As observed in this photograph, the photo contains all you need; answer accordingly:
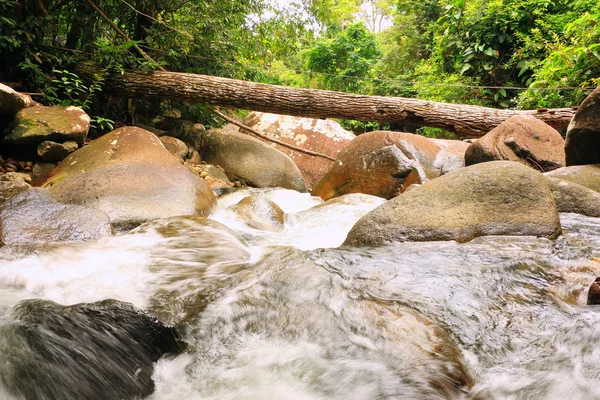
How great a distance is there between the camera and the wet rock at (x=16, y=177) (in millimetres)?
4357

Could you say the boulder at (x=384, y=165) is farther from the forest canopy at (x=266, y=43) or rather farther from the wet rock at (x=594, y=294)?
the wet rock at (x=594, y=294)

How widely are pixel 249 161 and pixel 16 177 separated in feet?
12.7

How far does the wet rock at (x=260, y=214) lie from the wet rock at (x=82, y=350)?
267 cm

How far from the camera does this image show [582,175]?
4.40 m

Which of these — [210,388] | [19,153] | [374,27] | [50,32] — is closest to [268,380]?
[210,388]

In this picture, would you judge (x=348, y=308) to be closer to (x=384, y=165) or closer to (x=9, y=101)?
(x=384, y=165)

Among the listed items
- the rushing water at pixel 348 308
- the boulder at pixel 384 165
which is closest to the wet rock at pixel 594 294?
the rushing water at pixel 348 308

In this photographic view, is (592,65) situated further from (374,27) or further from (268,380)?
(374,27)

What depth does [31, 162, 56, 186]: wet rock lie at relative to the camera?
187 inches

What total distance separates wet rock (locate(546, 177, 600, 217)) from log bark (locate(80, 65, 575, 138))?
10.1ft

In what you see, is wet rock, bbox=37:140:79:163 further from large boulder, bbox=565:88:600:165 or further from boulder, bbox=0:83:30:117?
large boulder, bbox=565:88:600:165

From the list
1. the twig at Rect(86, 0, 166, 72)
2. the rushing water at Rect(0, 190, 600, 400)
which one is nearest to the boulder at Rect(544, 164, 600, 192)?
the rushing water at Rect(0, 190, 600, 400)

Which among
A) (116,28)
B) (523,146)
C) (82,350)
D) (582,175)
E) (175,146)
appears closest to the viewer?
(82,350)

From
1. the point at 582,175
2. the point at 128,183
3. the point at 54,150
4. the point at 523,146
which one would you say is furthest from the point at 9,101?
the point at 582,175
